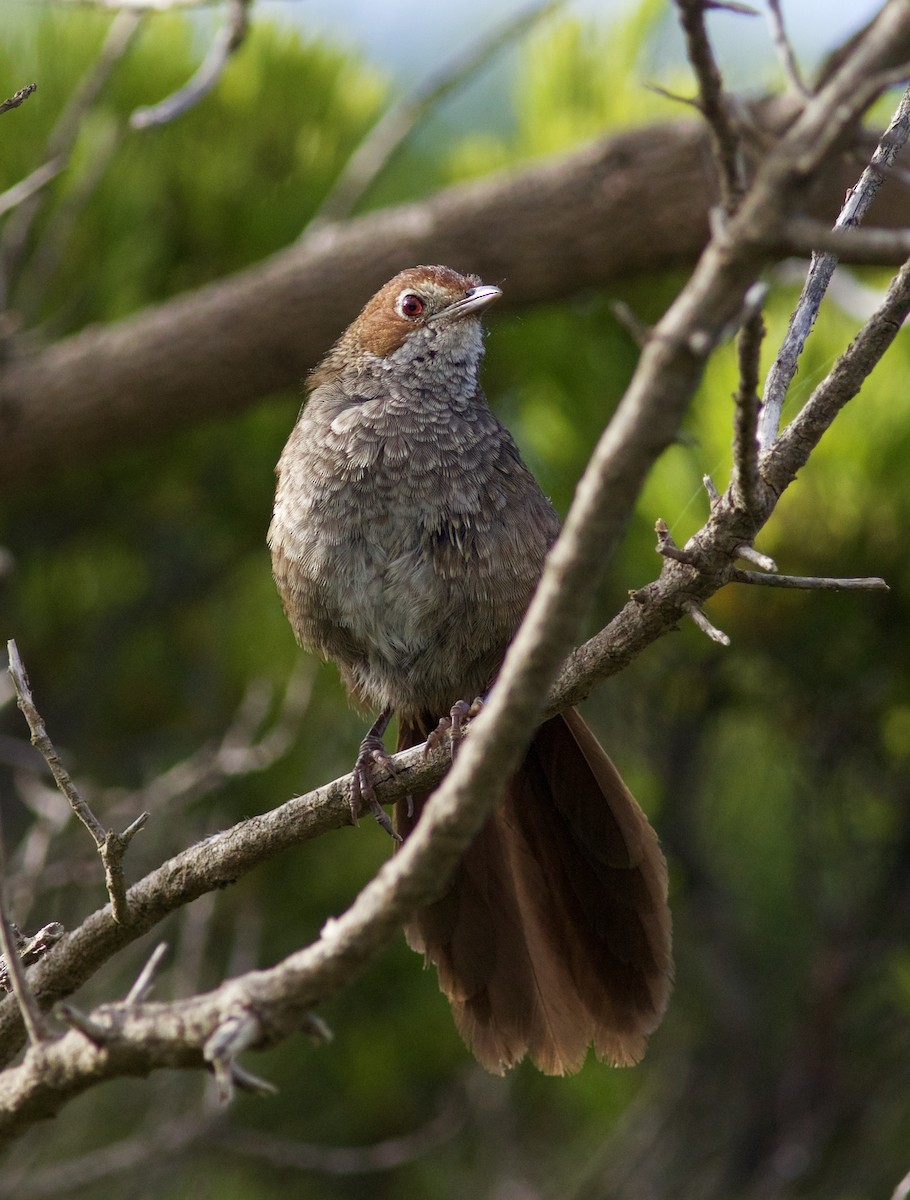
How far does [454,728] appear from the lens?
2.63 meters

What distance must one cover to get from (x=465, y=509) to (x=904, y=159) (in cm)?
239

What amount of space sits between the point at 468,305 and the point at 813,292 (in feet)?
5.68

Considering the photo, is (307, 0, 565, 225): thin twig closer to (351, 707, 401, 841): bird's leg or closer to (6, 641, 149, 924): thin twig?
(351, 707, 401, 841): bird's leg

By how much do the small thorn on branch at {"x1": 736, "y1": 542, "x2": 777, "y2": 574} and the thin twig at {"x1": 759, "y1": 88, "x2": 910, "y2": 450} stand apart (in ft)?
0.57

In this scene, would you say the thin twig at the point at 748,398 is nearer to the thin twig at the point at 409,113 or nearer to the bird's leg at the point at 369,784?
the bird's leg at the point at 369,784

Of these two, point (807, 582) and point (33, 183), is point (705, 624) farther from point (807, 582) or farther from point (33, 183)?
point (33, 183)

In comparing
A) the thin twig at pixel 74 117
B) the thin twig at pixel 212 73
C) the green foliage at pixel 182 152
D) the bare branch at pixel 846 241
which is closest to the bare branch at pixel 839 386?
the bare branch at pixel 846 241

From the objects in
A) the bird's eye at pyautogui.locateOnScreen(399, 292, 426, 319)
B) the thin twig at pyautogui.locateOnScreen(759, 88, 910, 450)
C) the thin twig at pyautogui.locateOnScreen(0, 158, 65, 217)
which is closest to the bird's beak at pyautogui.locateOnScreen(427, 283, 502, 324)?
the bird's eye at pyautogui.locateOnScreen(399, 292, 426, 319)

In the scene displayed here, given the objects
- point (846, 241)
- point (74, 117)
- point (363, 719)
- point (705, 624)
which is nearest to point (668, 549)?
point (705, 624)

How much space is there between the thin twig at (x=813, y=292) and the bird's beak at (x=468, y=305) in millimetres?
1644

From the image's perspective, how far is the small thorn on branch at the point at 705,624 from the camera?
1919mm

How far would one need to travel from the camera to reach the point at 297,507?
10.9 feet

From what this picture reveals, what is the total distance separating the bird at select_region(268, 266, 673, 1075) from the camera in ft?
9.70

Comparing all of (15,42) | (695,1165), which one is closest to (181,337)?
(15,42)
